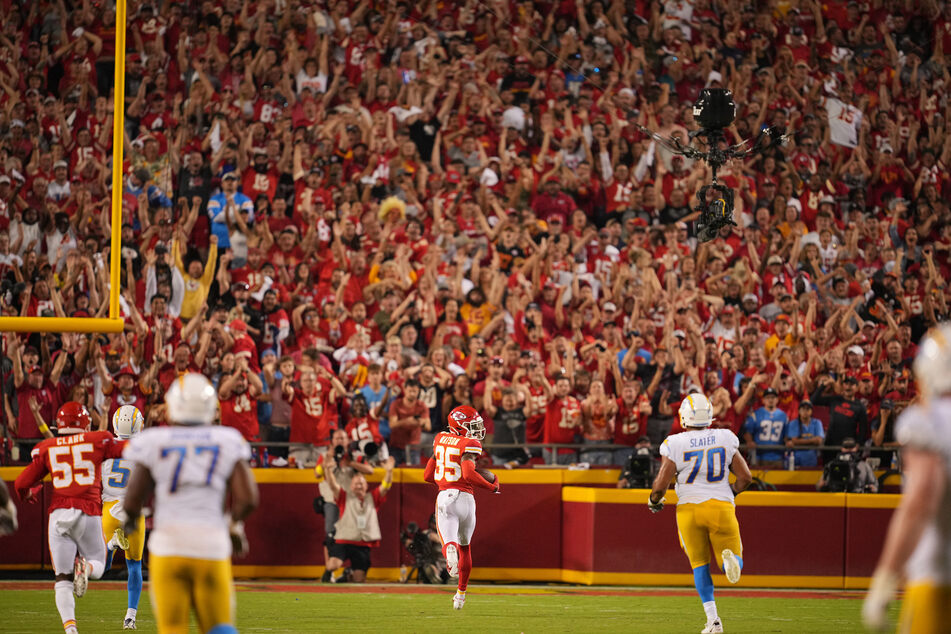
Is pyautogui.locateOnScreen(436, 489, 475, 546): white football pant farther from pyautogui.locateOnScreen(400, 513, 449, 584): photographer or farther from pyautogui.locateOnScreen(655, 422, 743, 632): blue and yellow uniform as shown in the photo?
pyautogui.locateOnScreen(655, 422, 743, 632): blue and yellow uniform

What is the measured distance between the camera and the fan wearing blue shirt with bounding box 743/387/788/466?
15.9 metres

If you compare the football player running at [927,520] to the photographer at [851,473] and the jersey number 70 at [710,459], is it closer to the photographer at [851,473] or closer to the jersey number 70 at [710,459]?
the jersey number 70 at [710,459]

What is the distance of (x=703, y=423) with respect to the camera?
10633 millimetres

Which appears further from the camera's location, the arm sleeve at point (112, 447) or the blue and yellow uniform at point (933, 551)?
the arm sleeve at point (112, 447)

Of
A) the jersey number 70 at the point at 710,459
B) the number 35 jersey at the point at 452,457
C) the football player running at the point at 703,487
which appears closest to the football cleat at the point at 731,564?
the football player running at the point at 703,487

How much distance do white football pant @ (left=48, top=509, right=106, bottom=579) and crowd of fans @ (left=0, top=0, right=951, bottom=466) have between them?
13.9 ft

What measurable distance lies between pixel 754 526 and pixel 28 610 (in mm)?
8222

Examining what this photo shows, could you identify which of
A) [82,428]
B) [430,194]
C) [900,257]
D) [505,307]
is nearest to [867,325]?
[900,257]

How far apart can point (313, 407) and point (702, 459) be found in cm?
618

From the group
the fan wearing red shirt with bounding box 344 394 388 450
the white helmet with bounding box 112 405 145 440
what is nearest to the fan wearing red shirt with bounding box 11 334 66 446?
the fan wearing red shirt with bounding box 344 394 388 450

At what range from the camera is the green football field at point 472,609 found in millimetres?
11656

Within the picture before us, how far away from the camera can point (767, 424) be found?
15922mm

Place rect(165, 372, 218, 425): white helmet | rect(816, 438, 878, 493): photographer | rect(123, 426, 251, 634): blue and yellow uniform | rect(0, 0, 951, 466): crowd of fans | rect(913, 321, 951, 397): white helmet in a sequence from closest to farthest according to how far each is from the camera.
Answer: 1. rect(913, 321, 951, 397): white helmet
2. rect(123, 426, 251, 634): blue and yellow uniform
3. rect(165, 372, 218, 425): white helmet
4. rect(816, 438, 878, 493): photographer
5. rect(0, 0, 951, 466): crowd of fans

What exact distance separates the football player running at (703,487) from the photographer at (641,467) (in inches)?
176
